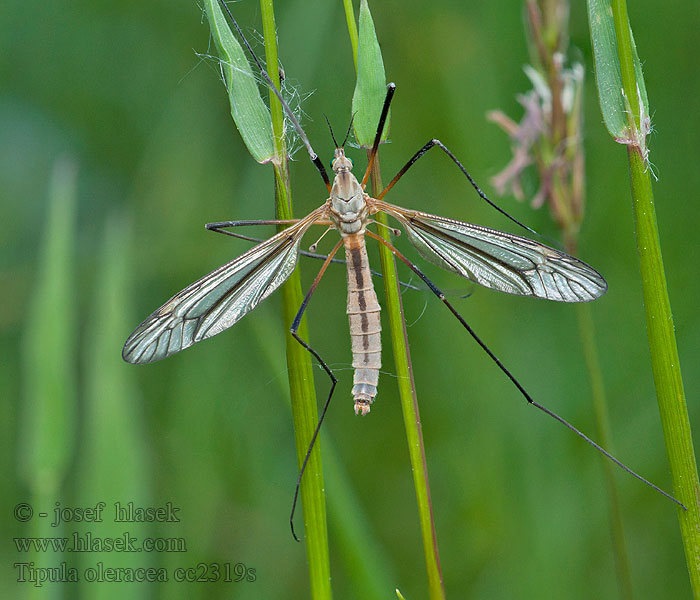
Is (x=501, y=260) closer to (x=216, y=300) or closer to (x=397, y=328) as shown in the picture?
(x=397, y=328)

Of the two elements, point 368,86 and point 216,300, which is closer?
point 368,86

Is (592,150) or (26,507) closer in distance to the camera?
(26,507)

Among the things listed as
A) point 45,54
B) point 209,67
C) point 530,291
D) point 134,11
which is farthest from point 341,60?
point 530,291

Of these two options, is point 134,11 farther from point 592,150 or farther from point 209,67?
point 592,150

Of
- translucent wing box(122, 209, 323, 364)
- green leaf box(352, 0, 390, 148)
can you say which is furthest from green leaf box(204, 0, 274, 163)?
translucent wing box(122, 209, 323, 364)

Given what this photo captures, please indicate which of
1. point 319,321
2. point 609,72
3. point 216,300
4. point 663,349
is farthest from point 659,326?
point 319,321

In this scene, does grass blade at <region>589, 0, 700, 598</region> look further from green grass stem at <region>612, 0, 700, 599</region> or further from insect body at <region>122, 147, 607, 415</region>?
insect body at <region>122, 147, 607, 415</region>
